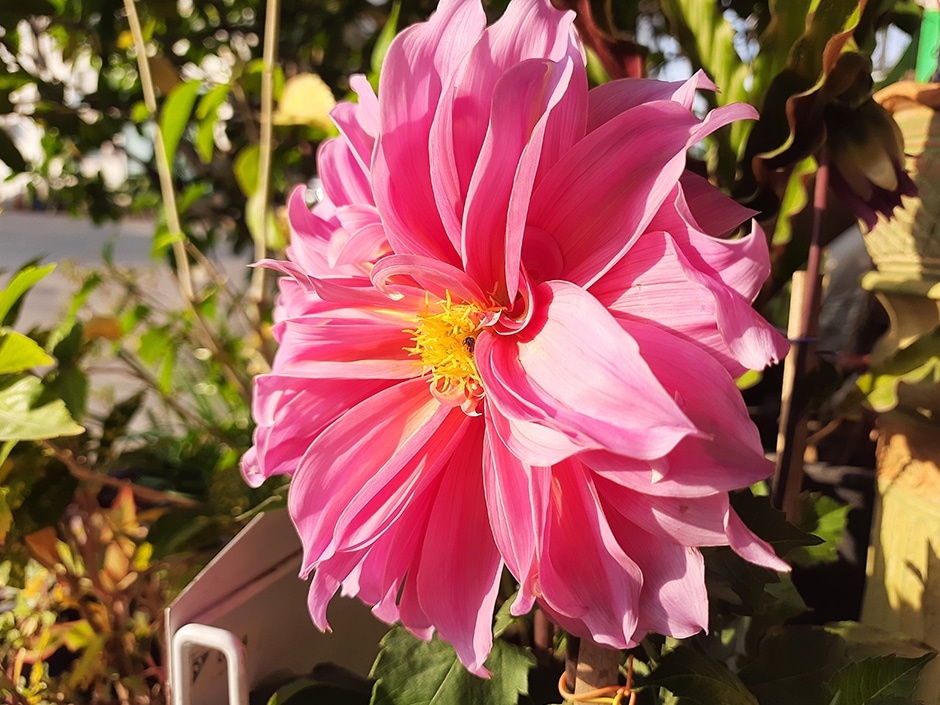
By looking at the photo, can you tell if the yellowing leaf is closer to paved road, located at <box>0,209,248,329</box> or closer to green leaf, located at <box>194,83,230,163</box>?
green leaf, located at <box>194,83,230,163</box>

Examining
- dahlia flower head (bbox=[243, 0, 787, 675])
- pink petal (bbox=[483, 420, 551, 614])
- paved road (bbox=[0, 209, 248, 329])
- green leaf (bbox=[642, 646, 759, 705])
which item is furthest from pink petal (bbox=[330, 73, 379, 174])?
paved road (bbox=[0, 209, 248, 329])

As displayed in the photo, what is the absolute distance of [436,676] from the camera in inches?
10.4

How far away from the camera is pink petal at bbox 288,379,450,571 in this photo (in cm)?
21

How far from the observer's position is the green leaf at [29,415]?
293 mm

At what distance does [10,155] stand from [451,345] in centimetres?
46

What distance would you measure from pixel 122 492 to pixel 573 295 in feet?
1.31

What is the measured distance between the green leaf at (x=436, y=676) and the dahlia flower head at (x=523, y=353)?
0.16ft

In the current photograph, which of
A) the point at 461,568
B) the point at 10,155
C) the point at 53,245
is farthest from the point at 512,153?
the point at 53,245

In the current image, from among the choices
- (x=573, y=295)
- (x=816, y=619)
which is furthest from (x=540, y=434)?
(x=816, y=619)

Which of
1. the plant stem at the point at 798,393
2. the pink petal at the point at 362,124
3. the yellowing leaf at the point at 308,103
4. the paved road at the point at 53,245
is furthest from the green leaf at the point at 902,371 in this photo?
the paved road at the point at 53,245

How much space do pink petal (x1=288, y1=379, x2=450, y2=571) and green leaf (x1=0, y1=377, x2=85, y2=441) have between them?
0.13 metres

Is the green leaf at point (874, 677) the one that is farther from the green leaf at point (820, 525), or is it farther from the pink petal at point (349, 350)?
the pink petal at point (349, 350)

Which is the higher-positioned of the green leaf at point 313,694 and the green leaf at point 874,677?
the green leaf at point 874,677

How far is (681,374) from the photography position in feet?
0.56
